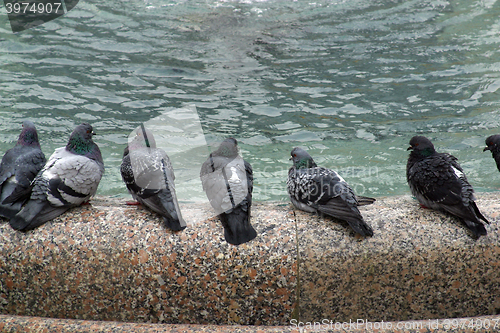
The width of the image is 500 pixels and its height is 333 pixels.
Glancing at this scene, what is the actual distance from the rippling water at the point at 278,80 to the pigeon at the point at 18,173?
1902 mm

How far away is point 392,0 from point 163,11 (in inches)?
301

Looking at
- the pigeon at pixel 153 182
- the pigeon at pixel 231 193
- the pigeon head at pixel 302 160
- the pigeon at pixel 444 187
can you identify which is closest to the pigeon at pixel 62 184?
the pigeon at pixel 153 182

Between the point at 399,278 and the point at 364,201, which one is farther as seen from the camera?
the point at 364,201

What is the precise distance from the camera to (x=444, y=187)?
11.5ft

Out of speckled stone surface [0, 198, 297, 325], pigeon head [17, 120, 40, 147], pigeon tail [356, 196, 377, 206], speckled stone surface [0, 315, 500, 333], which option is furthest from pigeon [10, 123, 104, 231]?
pigeon tail [356, 196, 377, 206]

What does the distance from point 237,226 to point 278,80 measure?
7.05 m

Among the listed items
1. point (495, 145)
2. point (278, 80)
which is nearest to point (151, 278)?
point (495, 145)

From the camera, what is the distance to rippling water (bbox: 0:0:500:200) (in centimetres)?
718

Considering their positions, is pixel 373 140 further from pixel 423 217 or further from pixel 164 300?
pixel 164 300

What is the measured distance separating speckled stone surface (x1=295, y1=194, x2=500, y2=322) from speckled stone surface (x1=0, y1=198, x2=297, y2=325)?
20 centimetres

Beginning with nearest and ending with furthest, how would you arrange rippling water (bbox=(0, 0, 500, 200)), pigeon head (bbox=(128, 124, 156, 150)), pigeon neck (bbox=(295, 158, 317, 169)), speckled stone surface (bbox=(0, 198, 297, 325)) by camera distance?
speckled stone surface (bbox=(0, 198, 297, 325)) < pigeon head (bbox=(128, 124, 156, 150)) < pigeon neck (bbox=(295, 158, 317, 169)) < rippling water (bbox=(0, 0, 500, 200))

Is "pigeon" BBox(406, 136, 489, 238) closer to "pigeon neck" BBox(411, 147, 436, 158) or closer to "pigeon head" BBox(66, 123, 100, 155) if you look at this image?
"pigeon neck" BBox(411, 147, 436, 158)

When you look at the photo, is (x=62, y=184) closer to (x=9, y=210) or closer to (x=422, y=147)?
(x=9, y=210)

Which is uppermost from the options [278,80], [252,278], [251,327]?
[252,278]
